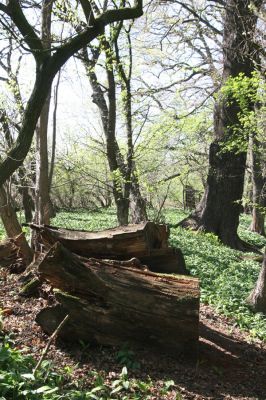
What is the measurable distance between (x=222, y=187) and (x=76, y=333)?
10331 millimetres

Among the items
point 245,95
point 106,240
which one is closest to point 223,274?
point 245,95

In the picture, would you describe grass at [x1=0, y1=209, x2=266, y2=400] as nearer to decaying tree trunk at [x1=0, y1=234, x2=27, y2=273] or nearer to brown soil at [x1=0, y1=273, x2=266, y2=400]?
brown soil at [x1=0, y1=273, x2=266, y2=400]

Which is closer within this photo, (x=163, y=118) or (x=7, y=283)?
(x=7, y=283)

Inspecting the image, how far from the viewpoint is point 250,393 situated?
4965 mm

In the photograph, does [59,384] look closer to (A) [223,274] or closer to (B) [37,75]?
(B) [37,75]

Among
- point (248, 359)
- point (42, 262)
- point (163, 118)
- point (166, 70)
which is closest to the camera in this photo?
point (42, 262)

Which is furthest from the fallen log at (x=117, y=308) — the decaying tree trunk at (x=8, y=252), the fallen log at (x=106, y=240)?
the decaying tree trunk at (x=8, y=252)

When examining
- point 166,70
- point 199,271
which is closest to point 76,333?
point 199,271

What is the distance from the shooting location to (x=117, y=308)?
5.15 metres

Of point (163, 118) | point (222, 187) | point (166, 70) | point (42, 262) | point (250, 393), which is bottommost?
point (250, 393)

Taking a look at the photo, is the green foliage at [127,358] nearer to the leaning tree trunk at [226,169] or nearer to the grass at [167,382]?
the grass at [167,382]

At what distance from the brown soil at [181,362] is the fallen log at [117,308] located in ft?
0.57

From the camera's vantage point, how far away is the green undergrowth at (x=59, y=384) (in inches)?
148

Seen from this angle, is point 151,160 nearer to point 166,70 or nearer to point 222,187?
point 222,187
